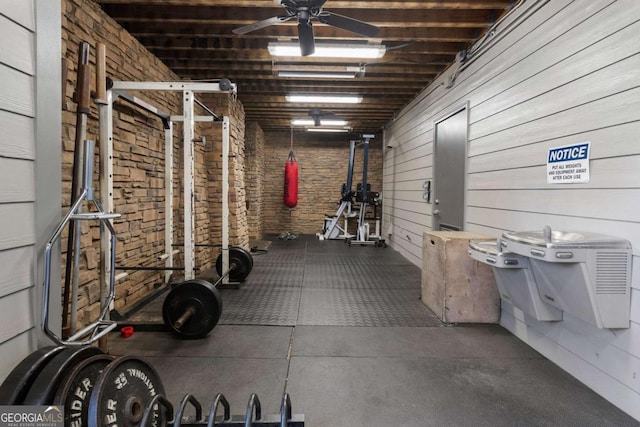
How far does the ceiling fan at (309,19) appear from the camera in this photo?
268cm

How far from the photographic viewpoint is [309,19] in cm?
281

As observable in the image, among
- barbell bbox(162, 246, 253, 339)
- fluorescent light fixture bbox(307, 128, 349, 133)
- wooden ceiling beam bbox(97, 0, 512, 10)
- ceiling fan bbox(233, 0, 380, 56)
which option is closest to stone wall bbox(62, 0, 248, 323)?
wooden ceiling beam bbox(97, 0, 512, 10)

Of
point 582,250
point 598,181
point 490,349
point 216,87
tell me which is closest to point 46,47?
point 216,87

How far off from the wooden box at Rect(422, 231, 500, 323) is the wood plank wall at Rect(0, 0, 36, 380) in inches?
120

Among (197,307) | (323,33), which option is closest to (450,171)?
(323,33)

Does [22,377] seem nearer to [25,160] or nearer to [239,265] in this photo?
[25,160]

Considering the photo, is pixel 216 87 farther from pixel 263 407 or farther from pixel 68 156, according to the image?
pixel 263 407

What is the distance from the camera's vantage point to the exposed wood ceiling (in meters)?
3.33

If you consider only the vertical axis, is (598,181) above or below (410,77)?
below

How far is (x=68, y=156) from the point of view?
2572 mm

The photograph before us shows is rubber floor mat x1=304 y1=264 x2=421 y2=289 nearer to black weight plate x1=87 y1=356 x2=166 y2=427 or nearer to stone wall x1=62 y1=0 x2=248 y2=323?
stone wall x1=62 y1=0 x2=248 y2=323

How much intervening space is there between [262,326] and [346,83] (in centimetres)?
419

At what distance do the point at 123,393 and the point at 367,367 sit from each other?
1.65m

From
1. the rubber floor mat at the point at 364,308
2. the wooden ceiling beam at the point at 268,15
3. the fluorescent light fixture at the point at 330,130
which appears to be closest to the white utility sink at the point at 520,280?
the rubber floor mat at the point at 364,308
